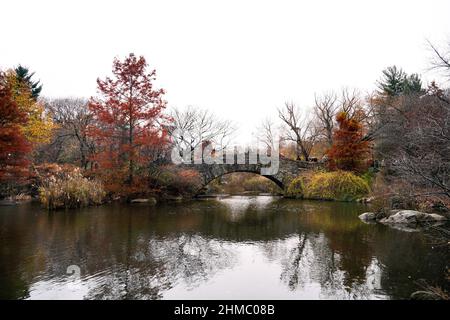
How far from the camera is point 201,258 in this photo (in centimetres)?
676

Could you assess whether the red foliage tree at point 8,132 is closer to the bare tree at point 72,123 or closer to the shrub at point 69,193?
the shrub at point 69,193

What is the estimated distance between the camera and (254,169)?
20797 millimetres

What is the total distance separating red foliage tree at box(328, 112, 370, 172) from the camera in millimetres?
19953

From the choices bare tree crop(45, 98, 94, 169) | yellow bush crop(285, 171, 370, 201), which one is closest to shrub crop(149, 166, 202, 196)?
yellow bush crop(285, 171, 370, 201)

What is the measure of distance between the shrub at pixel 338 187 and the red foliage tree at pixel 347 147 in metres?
1.10

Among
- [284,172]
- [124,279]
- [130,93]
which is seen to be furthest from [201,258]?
[284,172]

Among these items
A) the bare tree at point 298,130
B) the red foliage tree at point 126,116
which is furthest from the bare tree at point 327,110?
the red foliage tree at point 126,116

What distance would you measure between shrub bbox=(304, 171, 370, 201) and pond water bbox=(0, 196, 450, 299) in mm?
8345

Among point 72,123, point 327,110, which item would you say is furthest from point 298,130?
point 72,123

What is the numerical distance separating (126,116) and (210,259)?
12415mm

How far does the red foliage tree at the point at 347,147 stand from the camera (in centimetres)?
1995

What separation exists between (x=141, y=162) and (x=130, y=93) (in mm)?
3686
